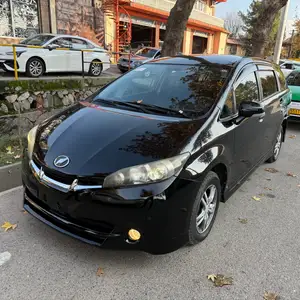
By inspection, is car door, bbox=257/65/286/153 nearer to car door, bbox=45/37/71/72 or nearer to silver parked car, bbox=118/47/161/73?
car door, bbox=45/37/71/72

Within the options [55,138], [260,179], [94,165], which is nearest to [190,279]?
[94,165]

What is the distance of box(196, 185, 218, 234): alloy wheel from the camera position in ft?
9.18

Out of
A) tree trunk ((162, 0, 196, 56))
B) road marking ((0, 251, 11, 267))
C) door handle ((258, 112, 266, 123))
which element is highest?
tree trunk ((162, 0, 196, 56))

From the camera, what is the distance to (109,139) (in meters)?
2.59

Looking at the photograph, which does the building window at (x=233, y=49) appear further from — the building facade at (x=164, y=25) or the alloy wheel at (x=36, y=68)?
the alloy wheel at (x=36, y=68)

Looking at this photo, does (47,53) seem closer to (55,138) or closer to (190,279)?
(55,138)

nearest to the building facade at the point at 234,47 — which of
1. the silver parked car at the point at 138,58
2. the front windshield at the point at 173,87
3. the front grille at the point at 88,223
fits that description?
the silver parked car at the point at 138,58

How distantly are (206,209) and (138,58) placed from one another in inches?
500

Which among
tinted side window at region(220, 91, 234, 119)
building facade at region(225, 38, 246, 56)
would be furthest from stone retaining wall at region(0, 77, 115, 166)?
building facade at region(225, 38, 246, 56)

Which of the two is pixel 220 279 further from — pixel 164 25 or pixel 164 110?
pixel 164 25

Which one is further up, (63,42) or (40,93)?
(63,42)

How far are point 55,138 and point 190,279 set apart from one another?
1694 mm

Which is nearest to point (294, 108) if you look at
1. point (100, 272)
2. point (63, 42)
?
point (100, 272)

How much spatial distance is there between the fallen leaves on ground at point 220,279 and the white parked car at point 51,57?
7272 millimetres
